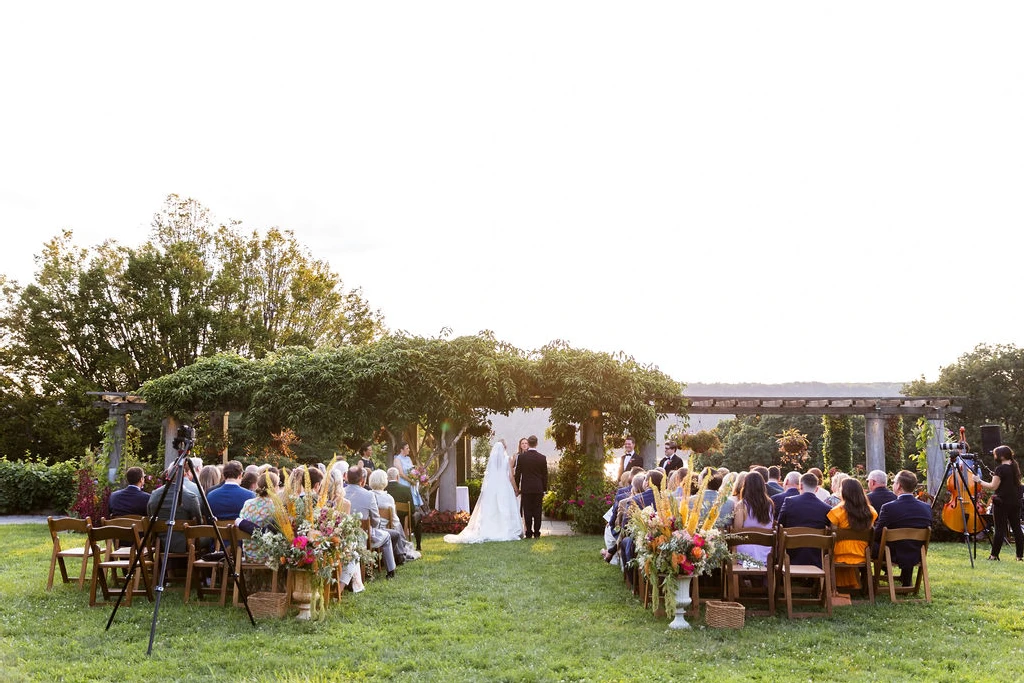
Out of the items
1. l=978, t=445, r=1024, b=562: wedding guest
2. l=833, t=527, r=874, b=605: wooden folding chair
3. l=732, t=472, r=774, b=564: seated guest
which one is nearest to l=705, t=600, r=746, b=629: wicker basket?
l=732, t=472, r=774, b=564: seated guest

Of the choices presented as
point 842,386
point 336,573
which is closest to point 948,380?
point 842,386

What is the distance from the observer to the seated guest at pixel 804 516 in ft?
29.4

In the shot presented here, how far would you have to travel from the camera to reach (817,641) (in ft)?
24.6

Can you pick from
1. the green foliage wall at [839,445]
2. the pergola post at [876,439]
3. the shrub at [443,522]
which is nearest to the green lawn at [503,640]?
the shrub at [443,522]

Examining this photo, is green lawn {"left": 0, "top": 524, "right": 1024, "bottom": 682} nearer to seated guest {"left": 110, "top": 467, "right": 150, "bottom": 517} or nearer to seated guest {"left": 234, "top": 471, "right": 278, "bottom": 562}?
seated guest {"left": 234, "top": 471, "right": 278, "bottom": 562}

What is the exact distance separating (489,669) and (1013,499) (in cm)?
944

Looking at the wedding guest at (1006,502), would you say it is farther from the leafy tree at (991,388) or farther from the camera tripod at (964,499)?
the leafy tree at (991,388)

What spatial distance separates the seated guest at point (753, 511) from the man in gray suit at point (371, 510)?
4291 millimetres

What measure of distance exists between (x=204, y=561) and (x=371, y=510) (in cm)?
218

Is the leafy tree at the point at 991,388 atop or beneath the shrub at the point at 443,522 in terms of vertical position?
atop

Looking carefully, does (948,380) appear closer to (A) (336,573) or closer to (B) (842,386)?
(B) (842,386)

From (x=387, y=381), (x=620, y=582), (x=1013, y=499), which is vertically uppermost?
(x=387, y=381)

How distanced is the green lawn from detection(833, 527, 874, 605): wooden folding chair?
308 mm

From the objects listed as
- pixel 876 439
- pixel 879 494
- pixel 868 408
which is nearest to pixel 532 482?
pixel 879 494
